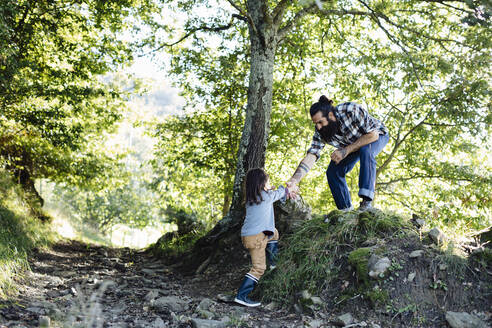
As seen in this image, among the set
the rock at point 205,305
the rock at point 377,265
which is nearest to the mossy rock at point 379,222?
the rock at point 377,265

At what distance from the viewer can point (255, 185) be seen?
15.4 ft

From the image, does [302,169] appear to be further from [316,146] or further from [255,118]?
[255,118]

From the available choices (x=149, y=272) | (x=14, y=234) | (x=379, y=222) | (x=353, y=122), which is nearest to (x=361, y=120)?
(x=353, y=122)

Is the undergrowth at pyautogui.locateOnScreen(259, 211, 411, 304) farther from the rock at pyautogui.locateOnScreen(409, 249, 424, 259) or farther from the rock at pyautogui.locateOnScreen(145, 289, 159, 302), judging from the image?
the rock at pyautogui.locateOnScreen(145, 289, 159, 302)

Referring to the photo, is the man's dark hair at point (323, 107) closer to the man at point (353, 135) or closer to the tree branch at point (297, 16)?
the man at point (353, 135)

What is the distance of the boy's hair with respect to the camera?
4.69 metres

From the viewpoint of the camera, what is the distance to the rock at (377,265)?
12.5ft

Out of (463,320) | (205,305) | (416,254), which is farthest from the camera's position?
(205,305)

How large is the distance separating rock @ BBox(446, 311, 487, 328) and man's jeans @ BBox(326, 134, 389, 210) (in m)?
1.74

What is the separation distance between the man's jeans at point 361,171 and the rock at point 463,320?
1740 mm

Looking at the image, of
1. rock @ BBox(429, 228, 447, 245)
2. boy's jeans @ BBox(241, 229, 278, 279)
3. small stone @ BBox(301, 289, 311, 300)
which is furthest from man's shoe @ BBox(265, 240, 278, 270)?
rock @ BBox(429, 228, 447, 245)

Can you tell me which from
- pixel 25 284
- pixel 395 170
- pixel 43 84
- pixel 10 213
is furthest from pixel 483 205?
pixel 10 213

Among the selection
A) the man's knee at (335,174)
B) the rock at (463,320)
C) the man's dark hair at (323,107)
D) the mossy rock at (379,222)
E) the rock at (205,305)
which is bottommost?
the rock at (205,305)

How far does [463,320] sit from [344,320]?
0.98 metres
